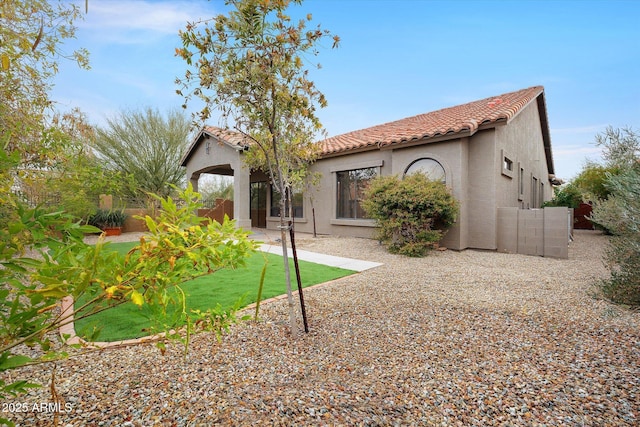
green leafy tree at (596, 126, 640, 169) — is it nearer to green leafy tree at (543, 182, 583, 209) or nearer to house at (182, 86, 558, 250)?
house at (182, 86, 558, 250)

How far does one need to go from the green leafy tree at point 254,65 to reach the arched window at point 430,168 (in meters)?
6.84

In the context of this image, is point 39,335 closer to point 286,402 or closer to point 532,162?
point 286,402

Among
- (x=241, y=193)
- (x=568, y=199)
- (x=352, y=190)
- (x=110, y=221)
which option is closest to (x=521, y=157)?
(x=352, y=190)

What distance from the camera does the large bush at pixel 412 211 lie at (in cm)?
792

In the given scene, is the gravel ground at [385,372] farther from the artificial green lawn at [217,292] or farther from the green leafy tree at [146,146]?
the green leafy tree at [146,146]

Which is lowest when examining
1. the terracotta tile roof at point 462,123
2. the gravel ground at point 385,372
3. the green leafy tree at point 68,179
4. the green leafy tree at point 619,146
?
the gravel ground at point 385,372

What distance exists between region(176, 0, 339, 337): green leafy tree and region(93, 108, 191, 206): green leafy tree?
15.2 meters

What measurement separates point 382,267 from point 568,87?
12.2 metres

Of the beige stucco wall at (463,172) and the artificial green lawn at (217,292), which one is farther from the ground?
the beige stucco wall at (463,172)

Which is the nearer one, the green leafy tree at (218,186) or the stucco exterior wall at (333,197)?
the stucco exterior wall at (333,197)

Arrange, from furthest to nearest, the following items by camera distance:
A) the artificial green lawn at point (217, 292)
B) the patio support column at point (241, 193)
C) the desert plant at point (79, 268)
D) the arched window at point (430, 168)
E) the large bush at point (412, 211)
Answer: the patio support column at point (241, 193) → the arched window at point (430, 168) → the large bush at point (412, 211) → the artificial green lawn at point (217, 292) → the desert plant at point (79, 268)

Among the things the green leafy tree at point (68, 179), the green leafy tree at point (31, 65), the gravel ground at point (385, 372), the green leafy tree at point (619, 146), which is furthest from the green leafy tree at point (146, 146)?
the green leafy tree at point (619, 146)

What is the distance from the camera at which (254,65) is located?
281 cm

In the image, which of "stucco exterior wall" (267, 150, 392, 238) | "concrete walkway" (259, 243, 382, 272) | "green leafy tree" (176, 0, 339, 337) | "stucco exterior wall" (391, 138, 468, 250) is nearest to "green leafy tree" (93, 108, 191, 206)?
"stucco exterior wall" (267, 150, 392, 238)
